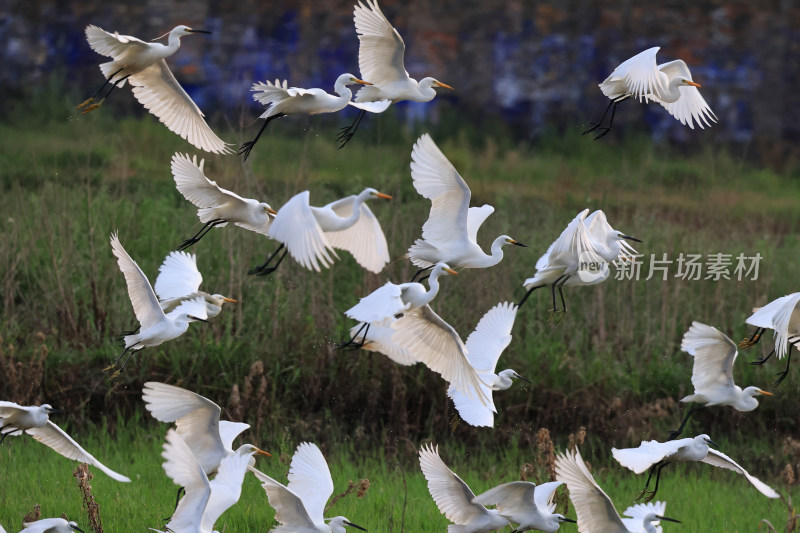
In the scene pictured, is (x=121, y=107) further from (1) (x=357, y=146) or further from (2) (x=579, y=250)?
(2) (x=579, y=250)

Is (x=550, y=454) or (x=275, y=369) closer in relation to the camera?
(x=550, y=454)

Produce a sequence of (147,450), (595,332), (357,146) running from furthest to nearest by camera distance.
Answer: (357,146) < (595,332) < (147,450)

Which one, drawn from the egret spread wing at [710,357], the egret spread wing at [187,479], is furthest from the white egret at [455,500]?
the egret spread wing at [710,357]

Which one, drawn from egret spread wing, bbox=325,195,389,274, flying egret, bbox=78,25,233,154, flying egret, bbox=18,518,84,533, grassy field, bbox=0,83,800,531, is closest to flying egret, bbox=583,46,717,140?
egret spread wing, bbox=325,195,389,274

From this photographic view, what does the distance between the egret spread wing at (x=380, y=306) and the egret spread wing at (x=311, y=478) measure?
77cm

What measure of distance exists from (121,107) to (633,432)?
682 centimetres

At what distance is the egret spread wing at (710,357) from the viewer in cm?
524

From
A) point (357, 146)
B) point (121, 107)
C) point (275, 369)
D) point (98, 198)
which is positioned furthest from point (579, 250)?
point (121, 107)

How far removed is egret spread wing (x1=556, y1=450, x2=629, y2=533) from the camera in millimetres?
4535

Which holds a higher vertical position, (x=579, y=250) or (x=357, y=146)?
(x=579, y=250)

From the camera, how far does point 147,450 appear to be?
7.20 m

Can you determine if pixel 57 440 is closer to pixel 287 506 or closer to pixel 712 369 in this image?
pixel 287 506

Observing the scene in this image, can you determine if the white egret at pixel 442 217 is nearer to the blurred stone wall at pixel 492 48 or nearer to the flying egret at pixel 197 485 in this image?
the flying egret at pixel 197 485

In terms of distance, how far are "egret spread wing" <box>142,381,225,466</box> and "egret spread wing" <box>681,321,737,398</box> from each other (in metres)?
2.12
